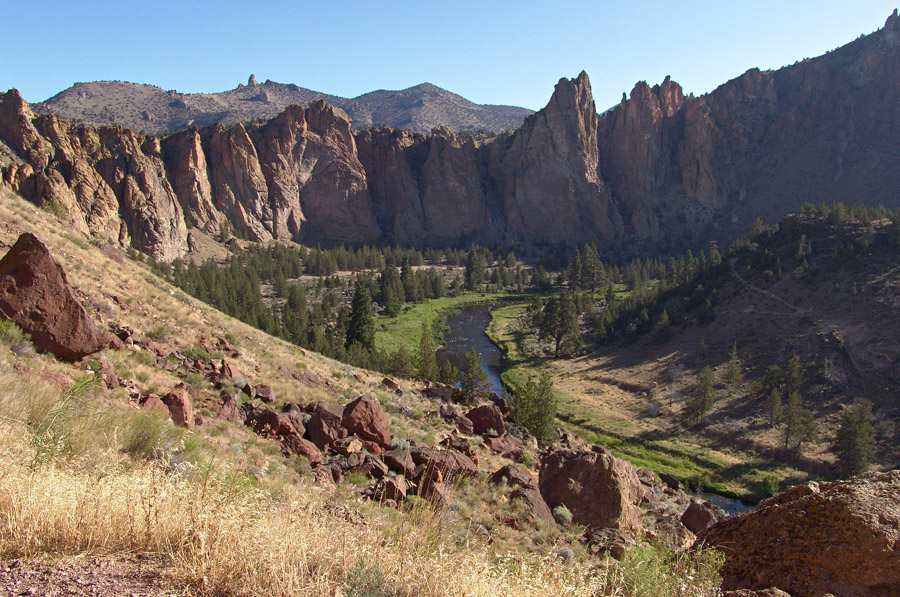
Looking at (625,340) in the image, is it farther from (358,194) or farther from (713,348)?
(358,194)

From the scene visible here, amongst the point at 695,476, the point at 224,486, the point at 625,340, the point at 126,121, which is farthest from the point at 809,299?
the point at 126,121

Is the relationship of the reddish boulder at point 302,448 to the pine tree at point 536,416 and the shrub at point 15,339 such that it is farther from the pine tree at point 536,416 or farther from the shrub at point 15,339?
the pine tree at point 536,416

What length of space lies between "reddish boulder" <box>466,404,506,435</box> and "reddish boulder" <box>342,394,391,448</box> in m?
5.79

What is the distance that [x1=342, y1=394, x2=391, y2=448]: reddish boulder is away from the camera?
36.7 ft

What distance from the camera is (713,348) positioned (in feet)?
156

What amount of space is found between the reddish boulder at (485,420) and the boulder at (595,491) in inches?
181

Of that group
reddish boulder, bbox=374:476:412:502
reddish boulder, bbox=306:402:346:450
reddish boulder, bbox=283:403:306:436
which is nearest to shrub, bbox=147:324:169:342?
reddish boulder, bbox=283:403:306:436

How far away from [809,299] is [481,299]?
48172mm

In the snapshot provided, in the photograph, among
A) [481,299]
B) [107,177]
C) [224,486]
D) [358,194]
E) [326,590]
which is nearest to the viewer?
[326,590]

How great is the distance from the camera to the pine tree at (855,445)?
2780 centimetres

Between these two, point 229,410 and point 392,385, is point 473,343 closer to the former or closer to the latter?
point 392,385

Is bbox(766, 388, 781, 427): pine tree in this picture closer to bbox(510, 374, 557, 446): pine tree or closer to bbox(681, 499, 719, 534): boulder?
bbox(510, 374, 557, 446): pine tree

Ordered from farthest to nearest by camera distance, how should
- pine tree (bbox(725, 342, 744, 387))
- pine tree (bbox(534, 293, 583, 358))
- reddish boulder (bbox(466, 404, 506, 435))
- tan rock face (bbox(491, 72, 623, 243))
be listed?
tan rock face (bbox(491, 72, 623, 243))
pine tree (bbox(534, 293, 583, 358))
pine tree (bbox(725, 342, 744, 387))
reddish boulder (bbox(466, 404, 506, 435))

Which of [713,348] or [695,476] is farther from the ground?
[713,348]
